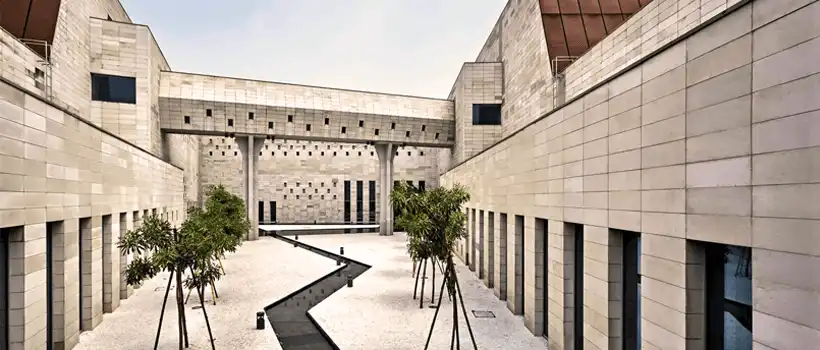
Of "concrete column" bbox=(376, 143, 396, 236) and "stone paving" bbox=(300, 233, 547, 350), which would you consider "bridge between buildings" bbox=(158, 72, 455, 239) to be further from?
"stone paving" bbox=(300, 233, 547, 350)

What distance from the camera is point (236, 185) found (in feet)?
172

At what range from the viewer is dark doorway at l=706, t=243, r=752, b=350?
17.1 feet

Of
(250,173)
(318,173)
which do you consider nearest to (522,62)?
(250,173)

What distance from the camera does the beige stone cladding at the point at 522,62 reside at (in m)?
21.2

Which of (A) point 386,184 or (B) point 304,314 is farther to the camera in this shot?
(A) point 386,184

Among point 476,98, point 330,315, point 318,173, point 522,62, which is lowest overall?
point 330,315

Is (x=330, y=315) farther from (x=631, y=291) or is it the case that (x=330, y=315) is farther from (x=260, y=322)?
(x=631, y=291)

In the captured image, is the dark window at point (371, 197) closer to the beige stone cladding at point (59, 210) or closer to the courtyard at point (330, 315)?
the courtyard at point (330, 315)

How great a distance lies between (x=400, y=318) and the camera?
1402 centimetres

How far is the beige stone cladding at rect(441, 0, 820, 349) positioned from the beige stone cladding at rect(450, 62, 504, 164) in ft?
73.5

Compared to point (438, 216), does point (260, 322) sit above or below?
below

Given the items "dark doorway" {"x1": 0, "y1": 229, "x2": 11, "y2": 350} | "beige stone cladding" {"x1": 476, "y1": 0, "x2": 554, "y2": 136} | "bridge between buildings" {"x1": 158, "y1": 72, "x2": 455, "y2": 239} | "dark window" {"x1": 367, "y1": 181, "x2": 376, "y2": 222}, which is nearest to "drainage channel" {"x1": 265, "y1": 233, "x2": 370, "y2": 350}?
"dark doorway" {"x1": 0, "y1": 229, "x2": 11, "y2": 350}

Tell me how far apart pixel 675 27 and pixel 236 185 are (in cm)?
5154

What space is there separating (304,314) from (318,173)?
41992mm
